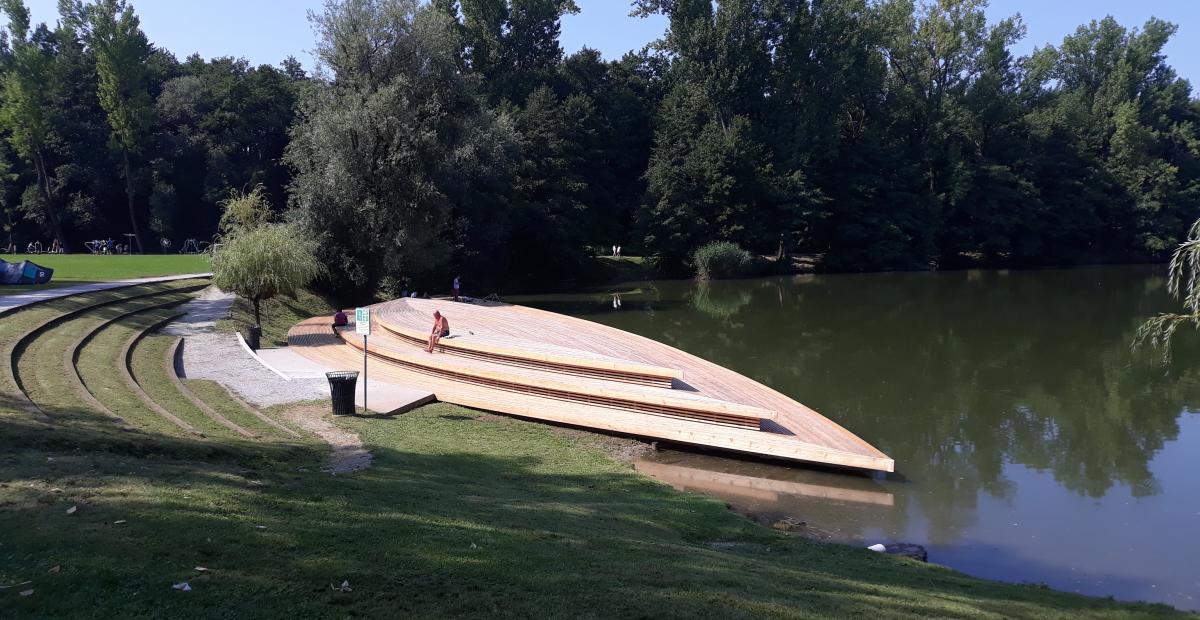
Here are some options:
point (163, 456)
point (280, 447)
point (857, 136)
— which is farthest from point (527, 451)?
point (857, 136)

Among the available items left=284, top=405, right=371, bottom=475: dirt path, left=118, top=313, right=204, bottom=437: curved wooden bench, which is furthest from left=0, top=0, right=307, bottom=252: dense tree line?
left=284, top=405, right=371, bottom=475: dirt path

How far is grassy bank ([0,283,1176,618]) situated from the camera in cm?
494

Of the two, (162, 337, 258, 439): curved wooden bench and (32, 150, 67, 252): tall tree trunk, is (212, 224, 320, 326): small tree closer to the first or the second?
(162, 337, 258, 439): curved wooden bench

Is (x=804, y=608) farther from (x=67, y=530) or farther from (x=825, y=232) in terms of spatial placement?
(x=825, y=232)

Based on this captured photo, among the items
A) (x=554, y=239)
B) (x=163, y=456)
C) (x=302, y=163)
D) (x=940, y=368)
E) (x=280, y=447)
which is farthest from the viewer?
(x=554, y=239)

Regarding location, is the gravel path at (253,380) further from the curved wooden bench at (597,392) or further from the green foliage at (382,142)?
the green foliage at (382,142)

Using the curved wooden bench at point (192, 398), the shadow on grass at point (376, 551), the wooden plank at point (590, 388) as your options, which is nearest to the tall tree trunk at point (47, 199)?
the curved wooden bench at point (192, 398)

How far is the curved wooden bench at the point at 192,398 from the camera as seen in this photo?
11.7 metres

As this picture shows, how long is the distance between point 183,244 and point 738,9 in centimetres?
3941

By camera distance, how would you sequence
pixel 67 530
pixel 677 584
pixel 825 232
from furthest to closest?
1. pixel 825 232
2. pixel 677 584
3. pixel 67 530

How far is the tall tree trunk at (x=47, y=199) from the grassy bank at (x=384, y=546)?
43.9m

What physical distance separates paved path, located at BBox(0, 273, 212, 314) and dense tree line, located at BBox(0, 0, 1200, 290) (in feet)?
26.0

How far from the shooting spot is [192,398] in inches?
545

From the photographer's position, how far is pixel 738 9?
53.1m
